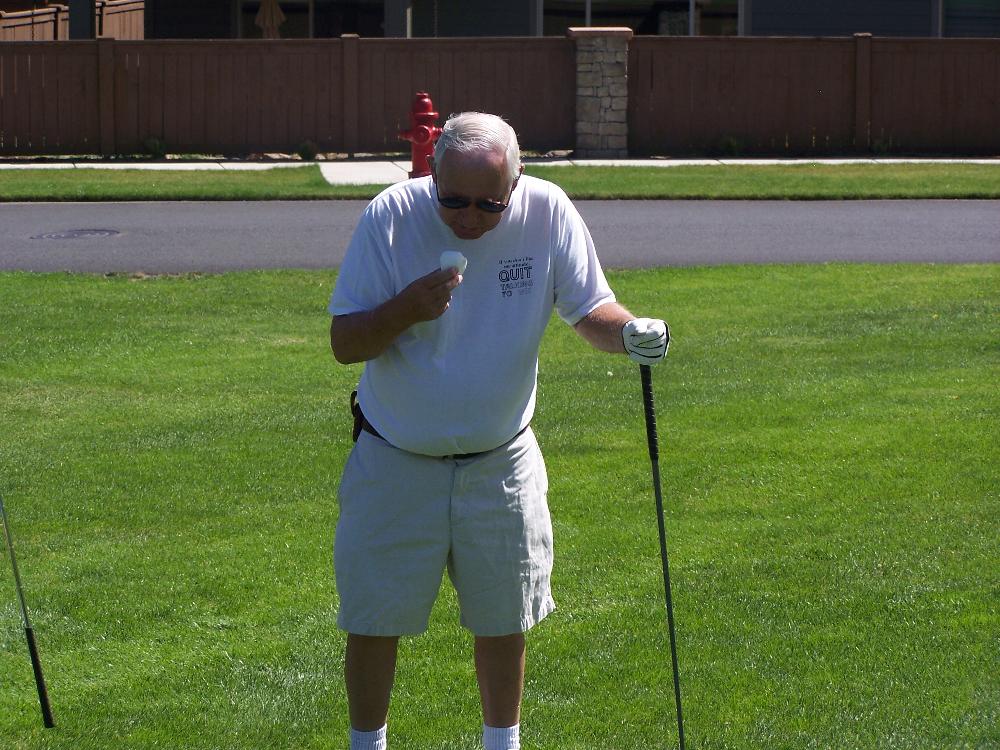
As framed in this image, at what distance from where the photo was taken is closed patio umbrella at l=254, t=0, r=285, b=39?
25.5m

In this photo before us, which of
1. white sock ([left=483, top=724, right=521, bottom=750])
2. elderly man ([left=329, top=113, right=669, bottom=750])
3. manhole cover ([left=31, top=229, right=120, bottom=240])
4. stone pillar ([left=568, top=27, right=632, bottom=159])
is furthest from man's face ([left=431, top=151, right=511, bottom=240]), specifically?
stone pillar ([left=568, top=27, right=632, bottom=159])

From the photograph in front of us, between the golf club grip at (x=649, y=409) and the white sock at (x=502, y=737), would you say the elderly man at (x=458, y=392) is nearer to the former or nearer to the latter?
the white sock at (x=502, y=737)

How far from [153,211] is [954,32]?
1643cm

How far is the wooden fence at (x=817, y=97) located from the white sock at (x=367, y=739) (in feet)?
61.9

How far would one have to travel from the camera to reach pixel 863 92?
2208 cm

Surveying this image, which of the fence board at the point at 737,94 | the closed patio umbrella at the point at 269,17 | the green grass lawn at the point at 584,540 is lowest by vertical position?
the green grass lawn at the point at 584,540

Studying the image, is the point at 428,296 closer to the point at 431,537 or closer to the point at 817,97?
the point at 431,537

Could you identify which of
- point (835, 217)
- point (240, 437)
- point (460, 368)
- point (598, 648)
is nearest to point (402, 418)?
point (460, 368)

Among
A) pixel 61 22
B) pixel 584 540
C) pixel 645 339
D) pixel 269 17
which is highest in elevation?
pixel 61 22

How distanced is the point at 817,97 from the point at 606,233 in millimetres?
9537

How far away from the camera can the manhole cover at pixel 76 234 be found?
13.6 meters

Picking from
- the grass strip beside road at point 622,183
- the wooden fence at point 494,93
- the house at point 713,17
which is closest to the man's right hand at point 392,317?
the grass strip beside road at point 622,183

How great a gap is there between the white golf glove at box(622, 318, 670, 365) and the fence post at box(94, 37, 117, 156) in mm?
18756

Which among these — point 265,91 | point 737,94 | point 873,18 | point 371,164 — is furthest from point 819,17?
point 265,91
